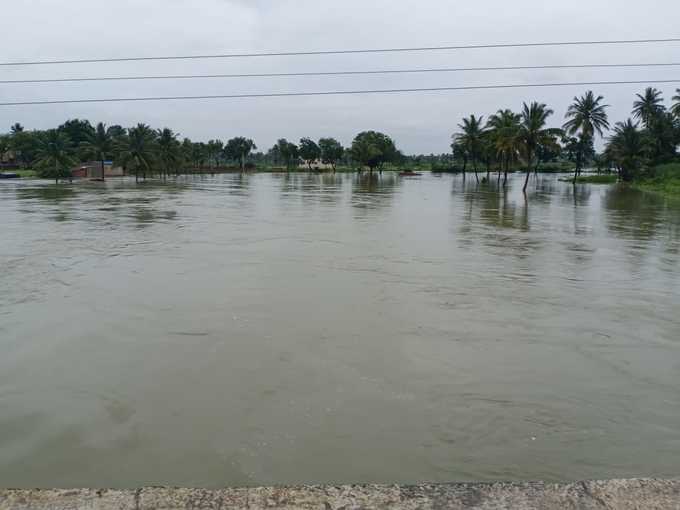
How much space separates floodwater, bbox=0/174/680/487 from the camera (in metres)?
4.04

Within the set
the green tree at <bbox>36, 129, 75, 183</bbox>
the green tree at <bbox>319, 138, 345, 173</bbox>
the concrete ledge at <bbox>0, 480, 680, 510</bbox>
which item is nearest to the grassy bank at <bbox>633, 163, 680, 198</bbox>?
the concrete ledge at <bbox>0, 480, 680, 510</bbox>

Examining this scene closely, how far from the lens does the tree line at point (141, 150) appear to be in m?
65.7

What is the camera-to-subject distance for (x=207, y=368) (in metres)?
5.84

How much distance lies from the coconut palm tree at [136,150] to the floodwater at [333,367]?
61.2 metres

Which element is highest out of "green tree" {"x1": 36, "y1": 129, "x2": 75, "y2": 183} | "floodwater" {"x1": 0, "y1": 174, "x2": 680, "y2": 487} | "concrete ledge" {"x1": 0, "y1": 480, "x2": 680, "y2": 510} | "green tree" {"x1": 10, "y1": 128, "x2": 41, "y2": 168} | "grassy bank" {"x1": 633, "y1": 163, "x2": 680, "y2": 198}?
"green tree" {"x1": 10, "y1": 128, "x2": 41, "y2": 168}

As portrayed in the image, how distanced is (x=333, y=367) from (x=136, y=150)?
71719mm

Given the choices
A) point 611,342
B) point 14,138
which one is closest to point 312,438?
point 611,342

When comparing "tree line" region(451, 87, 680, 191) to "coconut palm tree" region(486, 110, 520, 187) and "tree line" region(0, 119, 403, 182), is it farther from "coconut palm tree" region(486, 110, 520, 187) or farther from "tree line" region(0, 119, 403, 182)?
"tree line" region(0, 119, 403, 182)

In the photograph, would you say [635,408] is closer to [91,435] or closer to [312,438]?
[312,438]

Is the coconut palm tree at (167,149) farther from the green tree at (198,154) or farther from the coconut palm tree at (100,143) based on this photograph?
the green tree at (198,154)

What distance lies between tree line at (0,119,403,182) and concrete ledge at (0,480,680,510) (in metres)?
68.8

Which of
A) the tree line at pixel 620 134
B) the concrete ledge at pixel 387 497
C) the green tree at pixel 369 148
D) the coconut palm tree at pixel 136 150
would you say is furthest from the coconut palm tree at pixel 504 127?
the concrete ledge at pixel 387 497

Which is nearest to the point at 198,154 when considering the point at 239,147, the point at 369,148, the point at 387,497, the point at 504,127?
the point at 239,147

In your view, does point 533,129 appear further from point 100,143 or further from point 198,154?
point 198,154
